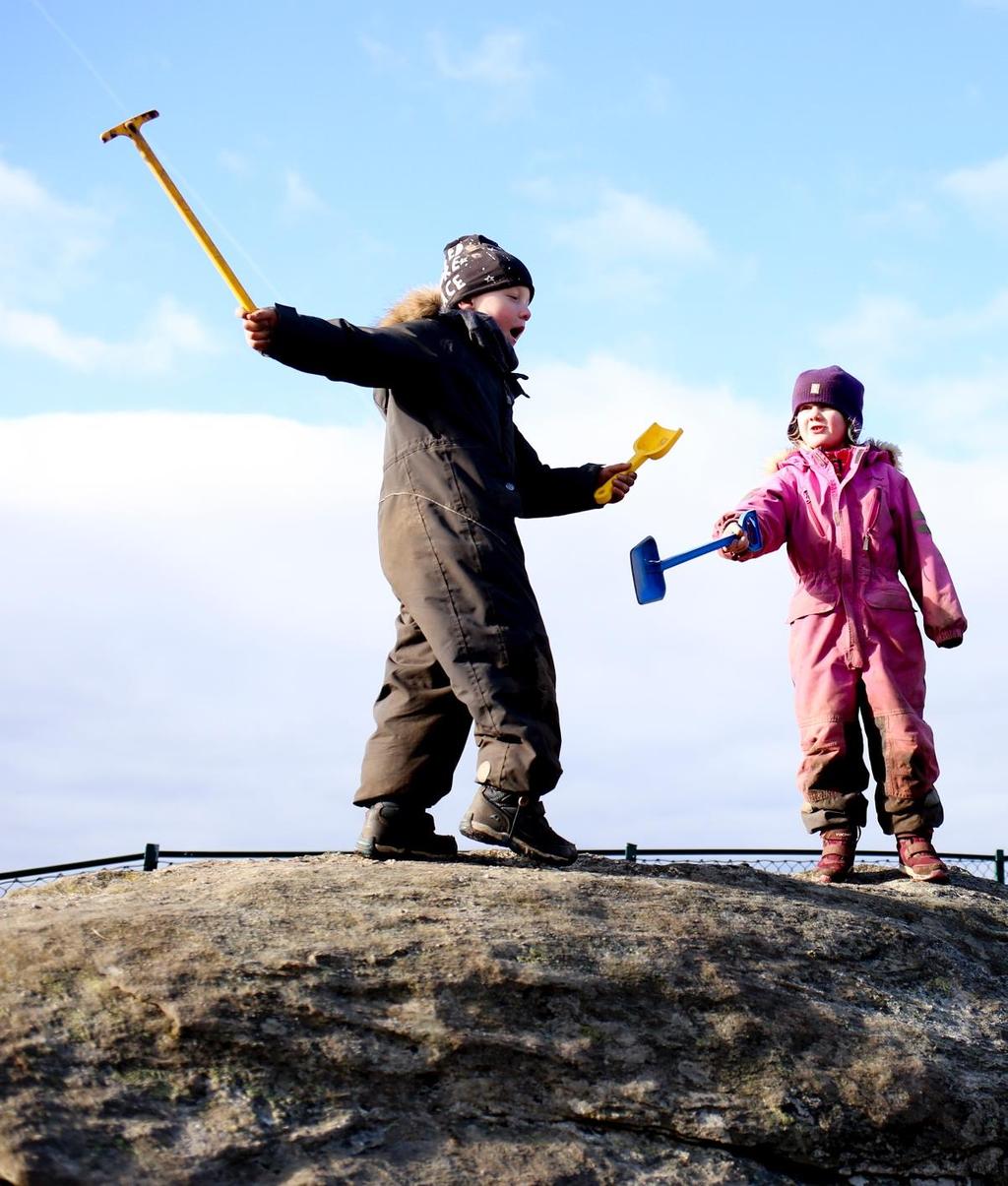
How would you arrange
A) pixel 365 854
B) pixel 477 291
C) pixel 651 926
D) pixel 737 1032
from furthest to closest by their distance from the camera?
pixel 477 291 → pixel 365 854 → pixel 651 926 → pixel 737 1032

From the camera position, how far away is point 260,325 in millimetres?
3557

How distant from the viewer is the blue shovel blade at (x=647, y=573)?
444 cm

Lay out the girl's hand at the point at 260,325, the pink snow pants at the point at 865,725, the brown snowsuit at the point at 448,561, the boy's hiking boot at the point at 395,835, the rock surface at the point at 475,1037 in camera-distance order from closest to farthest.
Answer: the rock surface at the point at 475,1037
the girl's hand at the point at 260,325
the brown snowsuit at the point at 448,561
the boy's hiking boot at the point at 395,835
the pink snow pants at the point at 865,725

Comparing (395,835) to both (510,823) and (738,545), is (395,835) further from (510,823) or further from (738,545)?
(738,545)

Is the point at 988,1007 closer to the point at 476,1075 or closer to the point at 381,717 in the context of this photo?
the point at 476,1075

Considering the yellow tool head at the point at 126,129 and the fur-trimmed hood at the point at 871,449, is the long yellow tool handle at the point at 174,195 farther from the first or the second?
the fur-trimmed hood at the point at 871,449

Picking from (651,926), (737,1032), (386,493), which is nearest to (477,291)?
(386,493)

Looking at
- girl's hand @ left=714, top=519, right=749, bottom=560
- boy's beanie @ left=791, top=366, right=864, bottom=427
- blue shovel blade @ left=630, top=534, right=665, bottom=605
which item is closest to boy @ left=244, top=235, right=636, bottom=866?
blue shovel blade @ left=630, top=534, right=665, bottom=605

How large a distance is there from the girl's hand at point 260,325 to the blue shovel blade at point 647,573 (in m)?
1.47

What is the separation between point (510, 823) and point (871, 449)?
202 cm

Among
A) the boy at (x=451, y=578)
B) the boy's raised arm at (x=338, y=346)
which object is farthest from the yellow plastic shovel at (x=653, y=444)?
the boy's raised arm at (x=338, y=346)

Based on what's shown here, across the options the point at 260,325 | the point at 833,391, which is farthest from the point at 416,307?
the point at 833,391

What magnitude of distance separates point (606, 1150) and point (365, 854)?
1.30 metres

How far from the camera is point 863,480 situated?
469 centimetres
